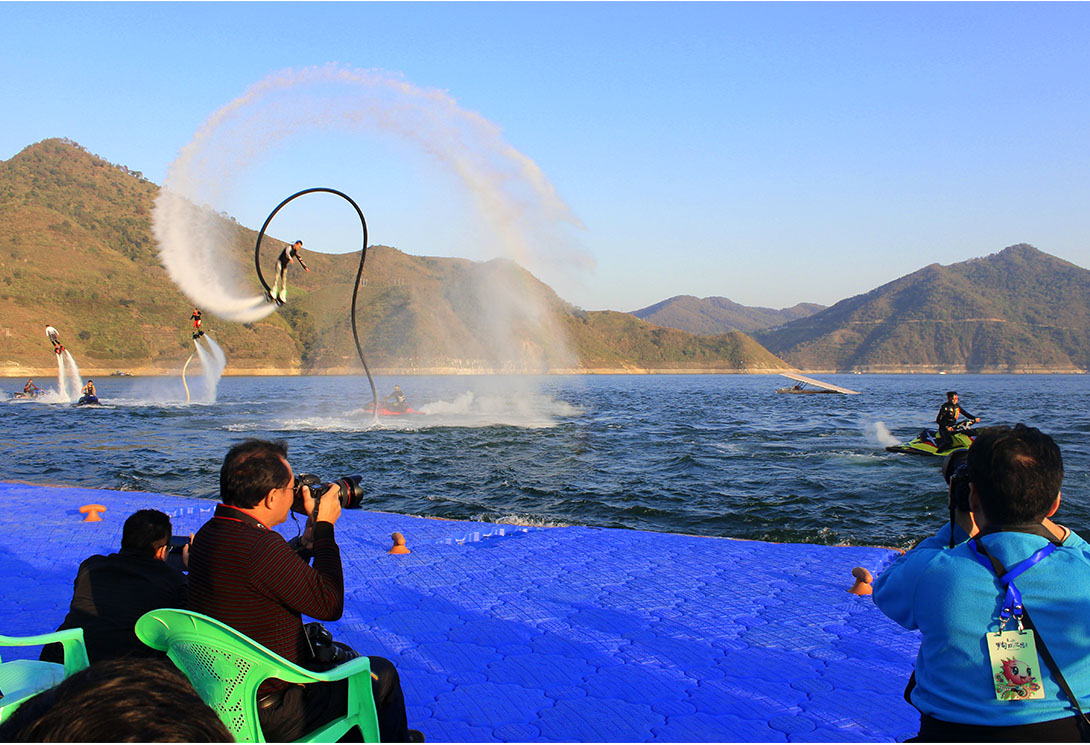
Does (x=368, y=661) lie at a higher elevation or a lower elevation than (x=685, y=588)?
higher

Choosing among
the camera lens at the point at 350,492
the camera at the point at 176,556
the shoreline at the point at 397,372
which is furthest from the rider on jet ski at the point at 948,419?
the shoreline at the point at 397,372

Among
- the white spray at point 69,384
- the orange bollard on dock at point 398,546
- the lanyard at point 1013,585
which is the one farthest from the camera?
the white spray at point 69,384

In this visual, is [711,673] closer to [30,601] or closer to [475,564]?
[475,564]

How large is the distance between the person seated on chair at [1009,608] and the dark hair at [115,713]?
2514 mm

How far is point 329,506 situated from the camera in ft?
12.5

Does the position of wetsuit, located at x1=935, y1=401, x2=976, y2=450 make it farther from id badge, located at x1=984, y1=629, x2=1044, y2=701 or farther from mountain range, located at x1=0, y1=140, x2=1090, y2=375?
mountain range, located at x1=0, y1=140, x2=1090, y2=375

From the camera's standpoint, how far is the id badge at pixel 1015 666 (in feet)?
8.43

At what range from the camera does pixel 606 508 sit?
16625mm

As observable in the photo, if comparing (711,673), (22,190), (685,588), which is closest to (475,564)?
(685,588)

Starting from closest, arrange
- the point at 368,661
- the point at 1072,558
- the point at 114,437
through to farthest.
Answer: the point at 1072,558, the point at 368,661, the point at 114,437

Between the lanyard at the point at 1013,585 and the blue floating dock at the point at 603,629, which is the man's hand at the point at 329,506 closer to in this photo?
the blue floating dock at the point at 603,629

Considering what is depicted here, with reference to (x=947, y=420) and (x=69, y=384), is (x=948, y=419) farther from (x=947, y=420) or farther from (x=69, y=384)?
(x=69, y=384)

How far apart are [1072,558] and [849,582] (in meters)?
5.35

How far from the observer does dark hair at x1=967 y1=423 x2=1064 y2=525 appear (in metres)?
2.62
